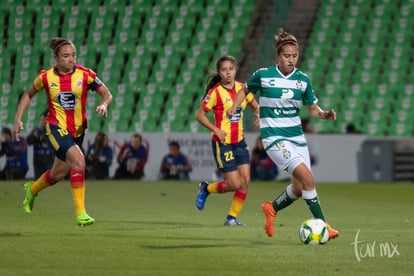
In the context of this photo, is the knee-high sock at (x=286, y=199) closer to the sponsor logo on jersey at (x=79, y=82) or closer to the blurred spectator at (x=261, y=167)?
the sponsor logo on jersey at (x=79, y=82)

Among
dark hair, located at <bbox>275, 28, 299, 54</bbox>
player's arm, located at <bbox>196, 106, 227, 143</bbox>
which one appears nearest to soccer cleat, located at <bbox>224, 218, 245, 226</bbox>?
player's arm, located at <bbox>196, 106, 227, 143</bbox>

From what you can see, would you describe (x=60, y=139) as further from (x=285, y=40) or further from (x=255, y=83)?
(x=285, y=40)

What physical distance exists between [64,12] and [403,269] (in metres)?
21.6

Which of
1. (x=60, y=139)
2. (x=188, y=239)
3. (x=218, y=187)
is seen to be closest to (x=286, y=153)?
(x=188, y=239)

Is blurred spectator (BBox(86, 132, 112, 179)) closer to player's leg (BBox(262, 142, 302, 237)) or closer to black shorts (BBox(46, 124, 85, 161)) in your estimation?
black shorts (BBox(46, 124, 85, 161))

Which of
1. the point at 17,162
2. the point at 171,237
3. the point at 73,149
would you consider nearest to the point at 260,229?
the point at 171,237

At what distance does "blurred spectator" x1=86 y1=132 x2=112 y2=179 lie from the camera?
2297cm

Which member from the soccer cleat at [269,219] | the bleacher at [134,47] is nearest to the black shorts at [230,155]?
the soccer cleat at [269,219]

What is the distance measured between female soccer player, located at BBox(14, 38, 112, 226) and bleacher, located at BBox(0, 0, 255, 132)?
13810 mm

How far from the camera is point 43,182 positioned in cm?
1284

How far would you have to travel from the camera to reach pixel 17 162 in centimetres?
2278

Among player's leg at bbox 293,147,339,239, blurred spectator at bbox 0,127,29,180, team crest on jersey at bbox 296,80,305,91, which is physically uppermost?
team crest on jersey at bbox 296,80,305,91

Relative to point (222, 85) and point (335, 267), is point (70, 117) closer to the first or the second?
point (222, 85)

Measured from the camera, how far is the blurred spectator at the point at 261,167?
77.0ft
